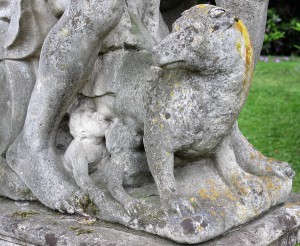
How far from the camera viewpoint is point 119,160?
2.47 meters

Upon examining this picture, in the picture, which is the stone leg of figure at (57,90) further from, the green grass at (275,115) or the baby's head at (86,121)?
the green grass at (275,115)

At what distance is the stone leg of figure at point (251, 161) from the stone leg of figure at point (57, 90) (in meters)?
0.67

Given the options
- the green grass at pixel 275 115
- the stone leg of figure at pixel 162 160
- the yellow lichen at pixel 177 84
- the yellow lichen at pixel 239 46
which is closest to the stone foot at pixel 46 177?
the stone leg of figure at pixel 162 160

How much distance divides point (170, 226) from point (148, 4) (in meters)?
1.00

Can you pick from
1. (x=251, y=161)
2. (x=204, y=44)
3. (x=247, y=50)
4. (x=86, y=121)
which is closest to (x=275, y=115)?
(x=251, y=161)

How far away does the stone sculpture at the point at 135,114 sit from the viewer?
7.14 ft

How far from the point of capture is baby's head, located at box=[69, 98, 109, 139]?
8.54ft

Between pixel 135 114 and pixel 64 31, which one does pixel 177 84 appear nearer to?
pixel 135 114

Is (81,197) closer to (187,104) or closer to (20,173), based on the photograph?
(20,173)

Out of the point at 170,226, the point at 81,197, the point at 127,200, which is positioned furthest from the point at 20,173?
the point at 170,226

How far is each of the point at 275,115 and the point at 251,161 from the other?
388 centimetres

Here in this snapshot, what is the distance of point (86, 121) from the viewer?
2617 millimetres

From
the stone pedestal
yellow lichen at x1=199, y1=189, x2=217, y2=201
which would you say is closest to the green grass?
the stone pedestal

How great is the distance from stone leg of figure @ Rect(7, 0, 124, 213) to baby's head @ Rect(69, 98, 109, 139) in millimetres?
81
